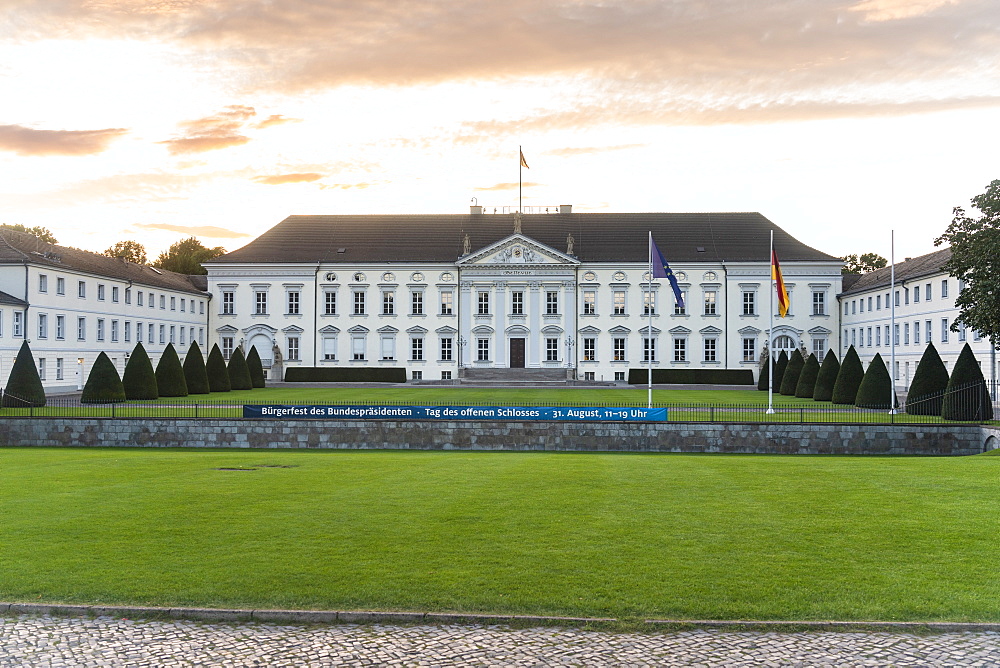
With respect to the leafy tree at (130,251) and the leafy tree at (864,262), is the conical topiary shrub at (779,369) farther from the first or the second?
the leafy tree at (130,251)

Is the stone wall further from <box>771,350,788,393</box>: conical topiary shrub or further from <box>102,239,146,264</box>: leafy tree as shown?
<box>102,239,146,264</box>: leafy tree

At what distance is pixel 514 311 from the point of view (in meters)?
73.9

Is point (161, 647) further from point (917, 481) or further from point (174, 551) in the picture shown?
point (917, 481)

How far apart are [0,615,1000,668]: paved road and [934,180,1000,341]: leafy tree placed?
2692 centimetres

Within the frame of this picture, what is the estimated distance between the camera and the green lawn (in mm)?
10195

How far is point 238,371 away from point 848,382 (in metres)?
40.3

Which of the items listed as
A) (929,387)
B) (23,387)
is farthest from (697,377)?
(23,387)

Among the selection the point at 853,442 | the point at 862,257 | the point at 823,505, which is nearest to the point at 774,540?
the point at 823,505

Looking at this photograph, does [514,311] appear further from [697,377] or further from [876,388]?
[876,388]

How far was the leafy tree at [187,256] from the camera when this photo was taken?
103 m

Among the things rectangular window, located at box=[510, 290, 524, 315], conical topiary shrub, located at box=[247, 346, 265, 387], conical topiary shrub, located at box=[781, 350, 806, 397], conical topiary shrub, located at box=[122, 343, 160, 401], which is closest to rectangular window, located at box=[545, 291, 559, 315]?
rectangular window, located at box=[510, 290, 524, 315]

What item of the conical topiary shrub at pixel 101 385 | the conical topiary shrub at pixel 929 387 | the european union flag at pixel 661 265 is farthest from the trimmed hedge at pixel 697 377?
the conical topiary shrub at pixel 101 385

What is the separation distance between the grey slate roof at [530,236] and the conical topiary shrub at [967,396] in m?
38.9

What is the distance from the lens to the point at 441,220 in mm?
79625
